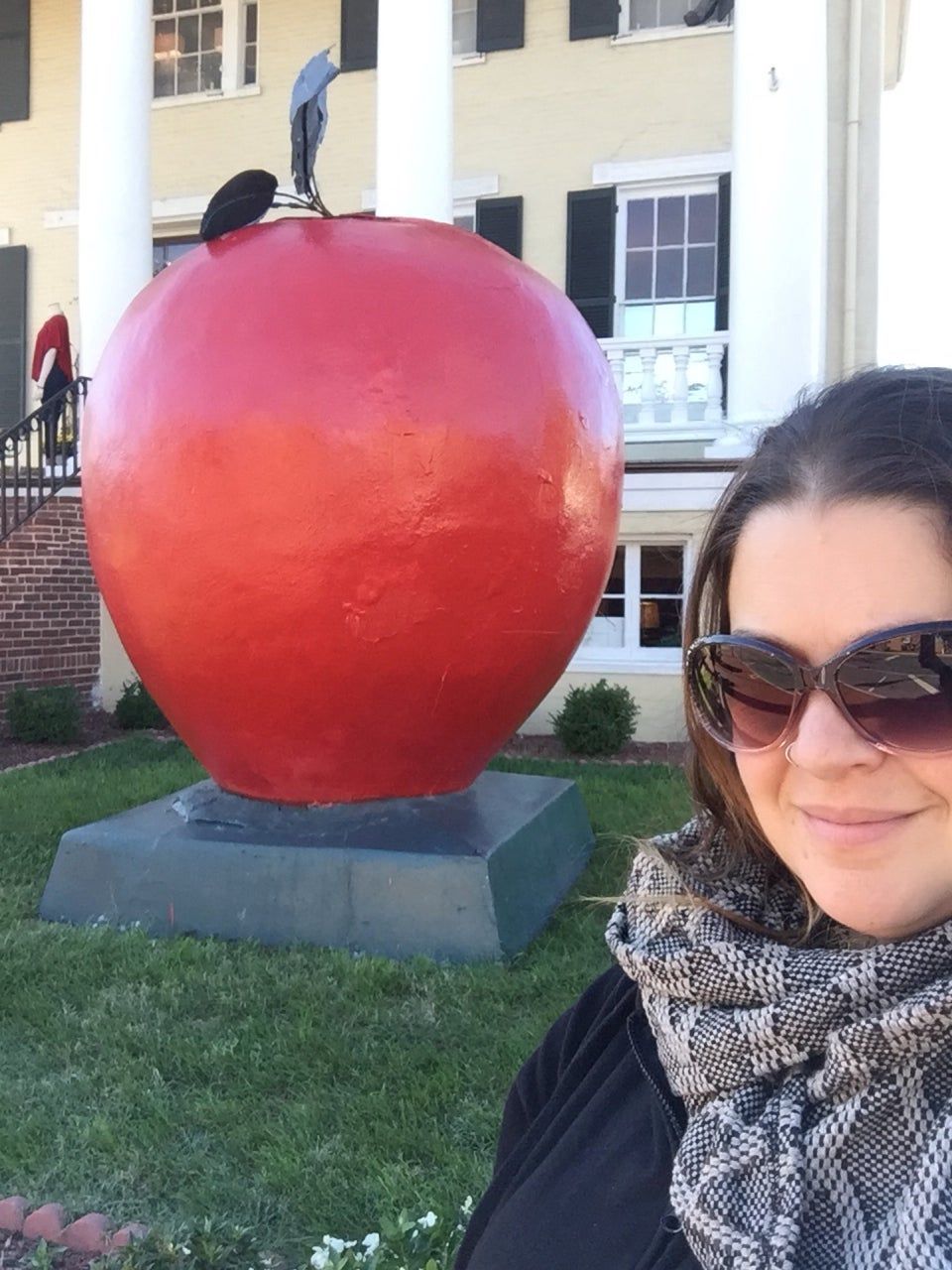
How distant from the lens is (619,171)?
12562mm

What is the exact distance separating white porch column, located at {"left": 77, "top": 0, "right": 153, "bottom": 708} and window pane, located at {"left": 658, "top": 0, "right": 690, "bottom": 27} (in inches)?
213

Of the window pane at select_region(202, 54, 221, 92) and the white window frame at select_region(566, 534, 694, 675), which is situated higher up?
the window pane at select_region(202, 54, 221, 92)

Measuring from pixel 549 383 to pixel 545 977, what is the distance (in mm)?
2058

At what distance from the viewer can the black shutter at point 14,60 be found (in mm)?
14336

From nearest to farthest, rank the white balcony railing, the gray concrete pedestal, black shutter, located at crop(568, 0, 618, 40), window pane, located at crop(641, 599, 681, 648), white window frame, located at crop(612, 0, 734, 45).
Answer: the gray concrete pedestal
window pane, located at crop(641, 599, 681, 648)
the white balcony railing
white window frame, located at crop(612, 0, 734, 45)
black shutter, located at crop(568, 0, 618, 40)

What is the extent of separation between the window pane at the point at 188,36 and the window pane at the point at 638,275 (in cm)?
607

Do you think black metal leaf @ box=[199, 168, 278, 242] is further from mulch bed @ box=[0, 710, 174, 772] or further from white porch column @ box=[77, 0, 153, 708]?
white porch column @ box=[77, 0, 153, 708]

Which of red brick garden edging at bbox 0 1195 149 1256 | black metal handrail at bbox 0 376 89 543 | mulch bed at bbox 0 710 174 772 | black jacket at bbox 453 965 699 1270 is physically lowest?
red brick garden edging at bbox 0 1195 149 1256

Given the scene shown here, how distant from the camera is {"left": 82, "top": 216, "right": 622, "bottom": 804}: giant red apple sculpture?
391cm

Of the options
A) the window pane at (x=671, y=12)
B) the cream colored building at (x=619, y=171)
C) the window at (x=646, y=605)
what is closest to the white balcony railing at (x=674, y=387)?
the cream colored building at (x=619, y=171)

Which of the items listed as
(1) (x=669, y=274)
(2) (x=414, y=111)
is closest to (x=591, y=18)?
(1) (x=669, y=274)

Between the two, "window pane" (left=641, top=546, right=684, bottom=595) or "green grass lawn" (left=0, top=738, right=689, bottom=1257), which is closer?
"green grass lawn" (left=0, top=738, right=689, bottom=1257)

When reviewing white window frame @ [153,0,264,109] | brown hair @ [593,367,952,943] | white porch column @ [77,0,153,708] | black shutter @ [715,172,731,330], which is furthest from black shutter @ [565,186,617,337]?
brown hair @ [593,367,952,943]

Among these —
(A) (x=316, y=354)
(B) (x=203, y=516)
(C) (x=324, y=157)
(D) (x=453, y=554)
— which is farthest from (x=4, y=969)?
(C) (x=324, y=157)
